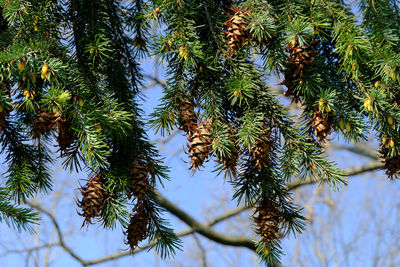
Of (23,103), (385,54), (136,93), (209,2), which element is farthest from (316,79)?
(23,103)

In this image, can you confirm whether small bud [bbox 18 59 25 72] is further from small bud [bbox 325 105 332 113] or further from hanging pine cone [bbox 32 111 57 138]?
small bud [bbox 325 105 332 113]

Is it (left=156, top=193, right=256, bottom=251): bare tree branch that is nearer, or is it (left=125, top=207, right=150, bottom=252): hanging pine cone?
(left=125, top=207, right=150, bottom=252): hanging pine cone

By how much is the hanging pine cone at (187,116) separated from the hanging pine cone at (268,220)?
330 mm

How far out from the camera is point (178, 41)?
48.2 inches

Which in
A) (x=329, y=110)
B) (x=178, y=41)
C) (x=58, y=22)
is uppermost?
(x=58, y=22)

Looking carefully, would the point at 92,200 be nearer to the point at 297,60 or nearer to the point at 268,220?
the point at 268,220

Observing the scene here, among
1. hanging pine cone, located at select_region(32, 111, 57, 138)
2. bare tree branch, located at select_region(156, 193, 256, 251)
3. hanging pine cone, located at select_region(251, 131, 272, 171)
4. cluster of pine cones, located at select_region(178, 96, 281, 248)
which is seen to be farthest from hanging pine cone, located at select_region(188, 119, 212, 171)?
bare tree branch, located at select_region(156, 193, 256, 251)

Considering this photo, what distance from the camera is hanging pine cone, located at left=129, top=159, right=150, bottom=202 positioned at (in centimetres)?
121

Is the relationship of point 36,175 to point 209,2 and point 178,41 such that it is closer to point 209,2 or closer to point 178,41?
point 178,41

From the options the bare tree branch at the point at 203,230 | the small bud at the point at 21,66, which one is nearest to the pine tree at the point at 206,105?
the small bud at the point at 21,66

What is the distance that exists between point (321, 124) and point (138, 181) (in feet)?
1.84

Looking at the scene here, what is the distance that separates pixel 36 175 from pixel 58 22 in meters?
0.54

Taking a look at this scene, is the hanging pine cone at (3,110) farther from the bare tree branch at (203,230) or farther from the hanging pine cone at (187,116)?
the bare tree branch at (203,230)

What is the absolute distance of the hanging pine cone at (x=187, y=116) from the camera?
3.93ft
